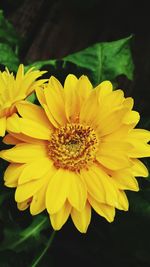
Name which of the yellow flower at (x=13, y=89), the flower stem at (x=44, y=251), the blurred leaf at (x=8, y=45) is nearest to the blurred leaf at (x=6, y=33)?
the blurred leaf at (x=8, y=45)

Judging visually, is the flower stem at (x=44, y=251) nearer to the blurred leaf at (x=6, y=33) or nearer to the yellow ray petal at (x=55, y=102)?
the yellow ray petal at (x=55, y=102)

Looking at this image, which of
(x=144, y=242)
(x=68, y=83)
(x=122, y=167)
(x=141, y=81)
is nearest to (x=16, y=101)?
(x=68, y=83)

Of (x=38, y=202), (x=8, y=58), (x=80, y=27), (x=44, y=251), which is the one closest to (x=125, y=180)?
(x=38, y=202)

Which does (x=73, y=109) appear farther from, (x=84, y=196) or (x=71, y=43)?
(x=71, y=43)

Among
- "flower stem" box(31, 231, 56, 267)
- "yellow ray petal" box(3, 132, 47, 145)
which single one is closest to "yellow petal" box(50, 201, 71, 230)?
"yellow ray petal" box(3, 132, 47, 145)

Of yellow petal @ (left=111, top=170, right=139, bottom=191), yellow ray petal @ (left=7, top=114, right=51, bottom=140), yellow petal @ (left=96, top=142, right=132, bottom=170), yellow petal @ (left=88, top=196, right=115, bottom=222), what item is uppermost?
yellow ray petal @ (left=7, top=114, right=51, bottom=140)

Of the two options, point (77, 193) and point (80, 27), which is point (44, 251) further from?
point (80, 27)

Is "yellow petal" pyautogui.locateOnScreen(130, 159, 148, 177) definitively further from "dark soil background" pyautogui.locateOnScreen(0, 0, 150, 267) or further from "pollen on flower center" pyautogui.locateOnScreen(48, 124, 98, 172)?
"dark soil background" pyautogui.locateOnScreen(0, 0, 150, 267)
